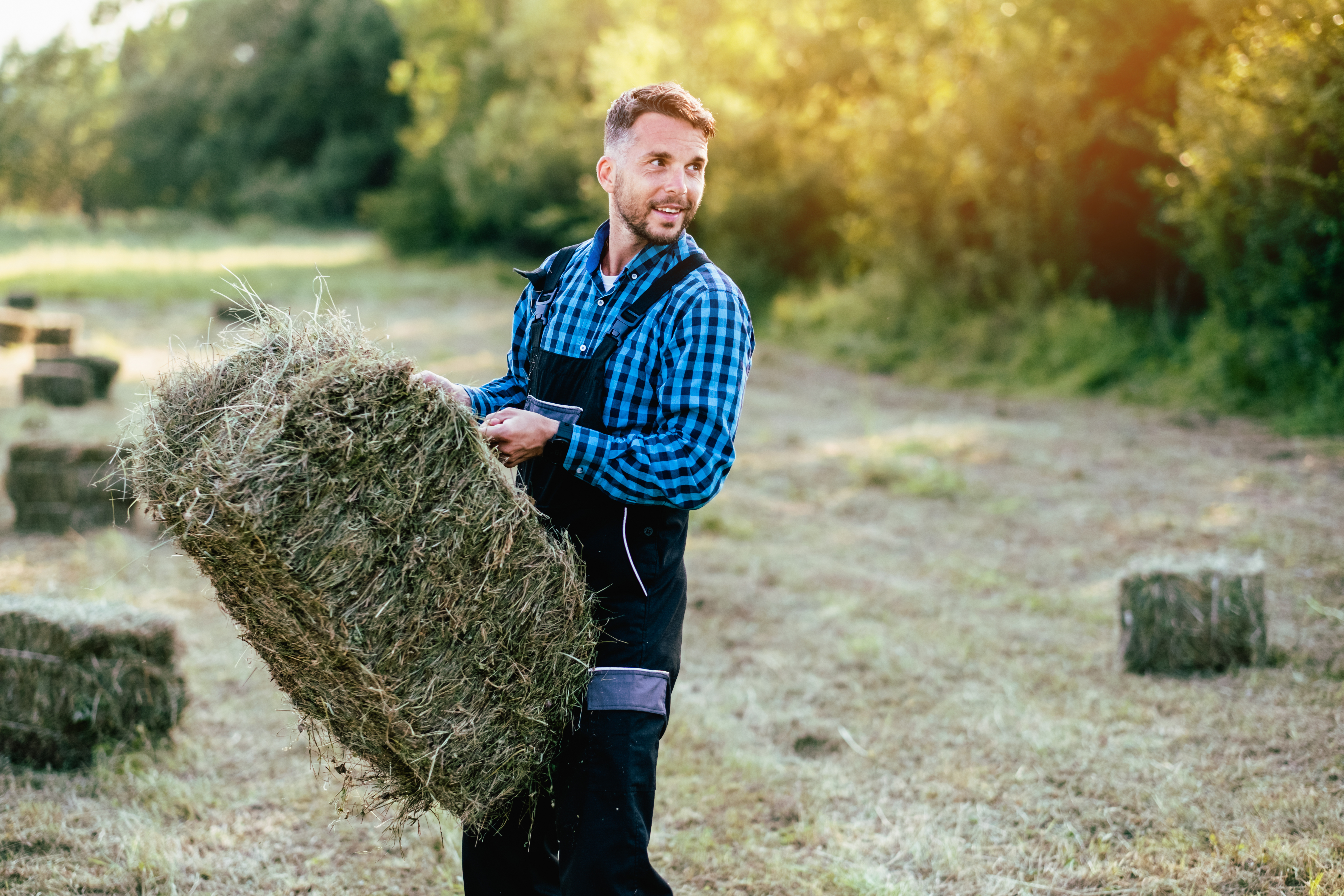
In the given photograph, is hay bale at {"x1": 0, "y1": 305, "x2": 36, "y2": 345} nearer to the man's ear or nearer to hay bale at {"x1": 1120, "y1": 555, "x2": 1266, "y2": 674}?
the man's ear

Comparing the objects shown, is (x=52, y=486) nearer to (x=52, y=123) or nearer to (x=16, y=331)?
(x=16, y=331)

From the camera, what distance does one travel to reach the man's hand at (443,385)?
2.48 meters

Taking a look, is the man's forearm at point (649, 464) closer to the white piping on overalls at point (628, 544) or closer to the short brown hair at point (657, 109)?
the white piping on overalls at point (628, 544)

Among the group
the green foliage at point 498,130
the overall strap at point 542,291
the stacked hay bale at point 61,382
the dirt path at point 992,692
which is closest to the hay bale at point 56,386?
the stacked hay bale at point 61,382

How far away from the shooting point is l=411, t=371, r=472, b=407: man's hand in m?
2.48

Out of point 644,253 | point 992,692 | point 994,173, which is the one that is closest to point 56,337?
point 994,173

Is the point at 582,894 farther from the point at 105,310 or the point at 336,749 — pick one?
the point at 105,310

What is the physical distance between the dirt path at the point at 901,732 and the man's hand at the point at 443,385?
2019mm

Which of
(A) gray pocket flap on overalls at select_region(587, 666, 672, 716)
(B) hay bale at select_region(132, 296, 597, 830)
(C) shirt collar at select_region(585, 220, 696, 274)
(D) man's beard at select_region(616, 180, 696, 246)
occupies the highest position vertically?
(D) man's beard at select_region(616, 180, 696, 246)

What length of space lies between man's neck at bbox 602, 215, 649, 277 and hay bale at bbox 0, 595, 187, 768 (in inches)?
117

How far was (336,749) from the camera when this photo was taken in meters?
4.85

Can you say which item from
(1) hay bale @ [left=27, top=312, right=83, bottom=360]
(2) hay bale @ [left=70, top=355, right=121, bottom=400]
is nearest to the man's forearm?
(2) hay bale @ [left=70, top=355, right=121, bottom=400]

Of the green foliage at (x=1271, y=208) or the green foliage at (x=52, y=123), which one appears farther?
the green foliage at (x=52, y=123)

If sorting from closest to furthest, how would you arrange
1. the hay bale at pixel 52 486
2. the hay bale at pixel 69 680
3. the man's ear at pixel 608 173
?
the man's ear at pixel 608 173
the hay bale at pixel 69 680
the hay bale at pixel 52 486
